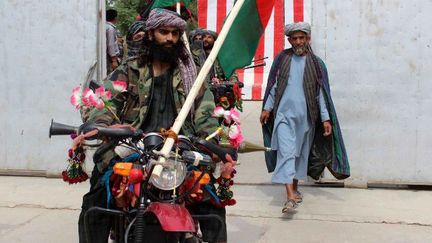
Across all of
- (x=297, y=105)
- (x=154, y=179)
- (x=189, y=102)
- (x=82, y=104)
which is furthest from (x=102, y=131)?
(x=297, y=105)

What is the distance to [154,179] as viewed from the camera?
289 cm

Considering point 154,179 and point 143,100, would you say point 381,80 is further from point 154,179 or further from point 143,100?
point 154,179

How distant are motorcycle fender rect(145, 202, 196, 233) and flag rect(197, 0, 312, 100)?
795 cm

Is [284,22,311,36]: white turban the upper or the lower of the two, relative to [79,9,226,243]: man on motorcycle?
upper

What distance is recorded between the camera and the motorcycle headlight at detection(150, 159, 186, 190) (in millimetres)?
2896

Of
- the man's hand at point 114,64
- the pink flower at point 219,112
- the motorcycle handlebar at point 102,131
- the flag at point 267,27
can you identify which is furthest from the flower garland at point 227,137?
the flag at point 267,27

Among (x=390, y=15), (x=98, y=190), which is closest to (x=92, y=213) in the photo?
(x=98, y=190)

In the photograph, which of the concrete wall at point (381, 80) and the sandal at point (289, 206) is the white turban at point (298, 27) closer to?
the concrete wall at point (381, 80)

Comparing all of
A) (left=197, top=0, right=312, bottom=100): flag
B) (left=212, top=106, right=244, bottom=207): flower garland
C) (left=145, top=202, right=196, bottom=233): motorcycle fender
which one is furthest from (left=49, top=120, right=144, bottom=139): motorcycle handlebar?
(left=197, top=0, right=312, bottom=100): flag

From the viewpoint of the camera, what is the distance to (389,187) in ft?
21.7

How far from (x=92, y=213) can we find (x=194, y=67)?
3.46ft

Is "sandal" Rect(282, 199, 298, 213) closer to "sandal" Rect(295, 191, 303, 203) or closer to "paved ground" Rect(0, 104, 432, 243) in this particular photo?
"paved ground" Rect(0, 104, 432, 243)

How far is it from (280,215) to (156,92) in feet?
7.91

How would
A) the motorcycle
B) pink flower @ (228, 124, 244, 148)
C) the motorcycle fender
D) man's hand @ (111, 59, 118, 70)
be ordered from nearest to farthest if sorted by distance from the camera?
the motorcycle fender → the motorcycle → pink flower @ (228, 124, 244, 148) → man's hand @ (111, 59, 118, 70)
